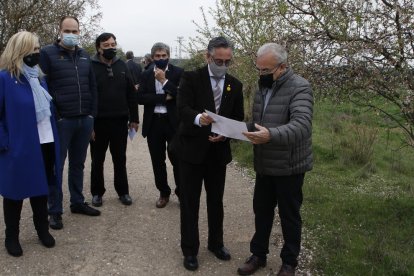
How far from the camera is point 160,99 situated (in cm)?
535

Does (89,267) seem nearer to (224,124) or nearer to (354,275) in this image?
(224,124)

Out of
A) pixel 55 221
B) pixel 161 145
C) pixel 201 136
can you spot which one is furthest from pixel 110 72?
pixel 201 136

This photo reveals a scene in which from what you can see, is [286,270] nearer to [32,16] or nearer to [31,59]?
[31,59]

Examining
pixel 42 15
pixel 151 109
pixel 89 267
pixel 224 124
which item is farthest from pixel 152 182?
pixel 42 15

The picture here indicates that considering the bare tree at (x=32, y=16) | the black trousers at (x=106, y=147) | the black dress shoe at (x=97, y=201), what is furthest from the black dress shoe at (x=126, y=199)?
the bare tree at (x=32, y=16)

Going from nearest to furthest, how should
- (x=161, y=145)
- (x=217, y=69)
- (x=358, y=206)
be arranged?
(x=217, y=69)
(x=161, y=145)
(x=358, y=206)

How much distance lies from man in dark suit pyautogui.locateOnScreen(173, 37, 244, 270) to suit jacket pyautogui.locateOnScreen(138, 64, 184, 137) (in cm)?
130

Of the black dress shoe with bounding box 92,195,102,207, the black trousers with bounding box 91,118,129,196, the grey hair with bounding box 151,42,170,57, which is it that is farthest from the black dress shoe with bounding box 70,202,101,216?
the grey hair with bounding box 151,42,170,57

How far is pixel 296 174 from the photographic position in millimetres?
3664

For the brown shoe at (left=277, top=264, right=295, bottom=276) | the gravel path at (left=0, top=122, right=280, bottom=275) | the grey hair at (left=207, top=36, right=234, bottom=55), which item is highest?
the grey hair at (left=207, top=36, right=234, bottom=55)

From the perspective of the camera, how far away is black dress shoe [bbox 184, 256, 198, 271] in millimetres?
4004

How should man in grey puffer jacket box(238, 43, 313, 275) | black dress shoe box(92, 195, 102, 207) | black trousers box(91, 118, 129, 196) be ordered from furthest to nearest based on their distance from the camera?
black dress shoe box(92, 195, 102, 207)
black trousers box(91, 118, 129, 196)
man in grey puffer jacket box(238, 43, 313, 275)

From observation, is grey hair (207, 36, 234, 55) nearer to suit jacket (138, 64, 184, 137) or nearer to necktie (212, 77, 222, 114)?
necktie (212, 77, 222, 114)

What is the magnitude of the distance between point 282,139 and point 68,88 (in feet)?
8.58
